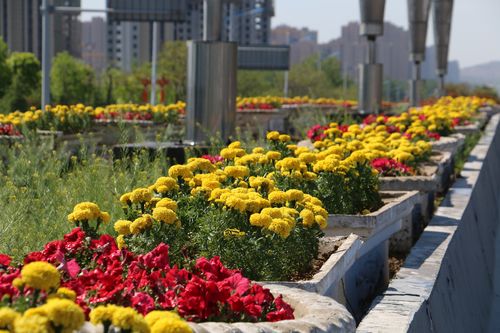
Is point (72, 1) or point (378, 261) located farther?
point (72, 1)

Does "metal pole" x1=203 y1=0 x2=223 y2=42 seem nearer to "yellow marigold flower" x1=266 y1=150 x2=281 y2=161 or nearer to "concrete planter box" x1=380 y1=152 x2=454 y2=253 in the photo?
"concrete planter box" x1=380 y1=152 x2=454 y2=253

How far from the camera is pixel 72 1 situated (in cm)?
2486

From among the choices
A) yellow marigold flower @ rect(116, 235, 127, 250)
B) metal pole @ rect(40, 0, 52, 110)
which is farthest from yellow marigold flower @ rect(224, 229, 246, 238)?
metal pole @ rect(40, 0, 52, 110)

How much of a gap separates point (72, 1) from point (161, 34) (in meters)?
112

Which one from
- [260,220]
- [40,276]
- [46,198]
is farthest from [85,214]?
[46,198]

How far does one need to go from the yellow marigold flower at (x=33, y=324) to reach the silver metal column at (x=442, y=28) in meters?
47.6

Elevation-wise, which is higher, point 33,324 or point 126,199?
point 33,324

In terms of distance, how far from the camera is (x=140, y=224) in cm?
558

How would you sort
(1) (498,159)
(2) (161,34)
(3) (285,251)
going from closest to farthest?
(3) (285,251) → (1) (498,159) → (2) (161,34)

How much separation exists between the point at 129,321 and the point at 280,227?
2395 mm

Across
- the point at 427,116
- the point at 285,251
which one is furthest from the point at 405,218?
the point at 427,116

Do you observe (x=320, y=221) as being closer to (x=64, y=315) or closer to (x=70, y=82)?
(x=64, y=315)

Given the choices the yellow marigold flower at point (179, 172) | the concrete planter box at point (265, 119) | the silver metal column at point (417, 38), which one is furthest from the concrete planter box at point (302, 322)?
the silver metal column at point (417, 38)

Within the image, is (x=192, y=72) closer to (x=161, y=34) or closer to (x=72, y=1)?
(x=72, y=1)
